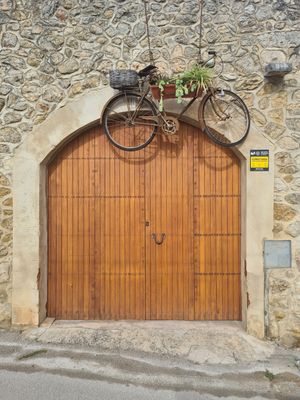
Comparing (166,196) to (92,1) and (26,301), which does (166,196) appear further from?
(92,1)

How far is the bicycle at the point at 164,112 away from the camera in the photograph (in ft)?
13.2

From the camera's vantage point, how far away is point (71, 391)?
3.14 meters

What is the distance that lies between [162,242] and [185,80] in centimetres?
208

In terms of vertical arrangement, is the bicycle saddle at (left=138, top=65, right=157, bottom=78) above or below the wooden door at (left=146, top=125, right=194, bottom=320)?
above

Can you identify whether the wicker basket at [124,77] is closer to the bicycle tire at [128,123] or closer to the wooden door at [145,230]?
the bicycle tire at [128,123]

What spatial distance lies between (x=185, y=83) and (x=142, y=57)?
0.74 m

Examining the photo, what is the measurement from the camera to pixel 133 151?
4.39 m

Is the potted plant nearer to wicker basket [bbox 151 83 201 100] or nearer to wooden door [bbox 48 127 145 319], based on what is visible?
wicker basket [bbox 151 83 201 100]

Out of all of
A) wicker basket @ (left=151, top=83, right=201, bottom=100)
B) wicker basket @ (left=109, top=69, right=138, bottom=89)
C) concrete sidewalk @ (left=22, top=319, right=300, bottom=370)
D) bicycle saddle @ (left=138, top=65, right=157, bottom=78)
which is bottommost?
concrete sidewalk @ (left=22, top=319, right=300, bottom=370)

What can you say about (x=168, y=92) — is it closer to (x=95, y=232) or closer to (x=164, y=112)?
(x=164, y=112)

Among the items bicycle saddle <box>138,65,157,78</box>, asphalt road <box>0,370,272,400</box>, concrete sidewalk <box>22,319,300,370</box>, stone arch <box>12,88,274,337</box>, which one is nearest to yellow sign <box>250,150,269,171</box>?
stone arch <box>12,88,274,337</box>

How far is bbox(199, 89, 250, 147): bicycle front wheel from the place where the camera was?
13.4 ft

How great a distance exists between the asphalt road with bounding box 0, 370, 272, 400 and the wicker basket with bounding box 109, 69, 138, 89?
10.9ft

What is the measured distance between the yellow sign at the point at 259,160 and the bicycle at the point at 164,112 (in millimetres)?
249
